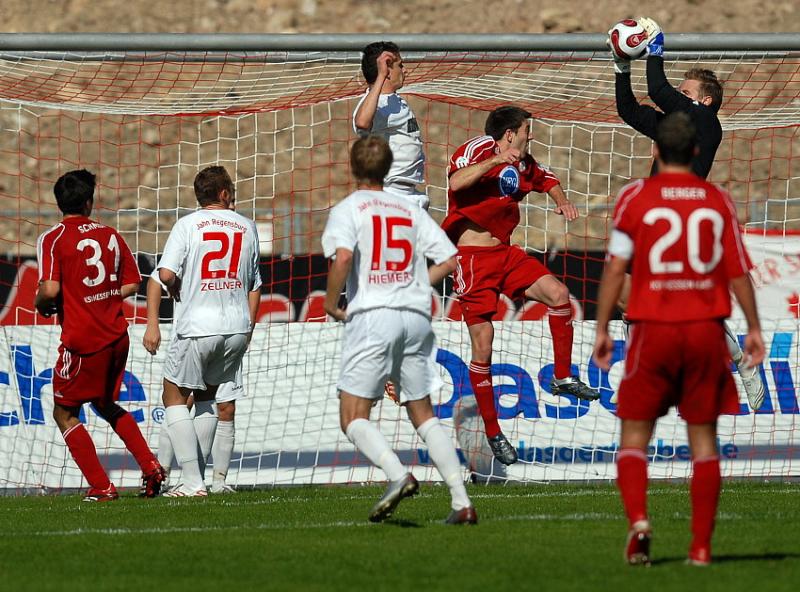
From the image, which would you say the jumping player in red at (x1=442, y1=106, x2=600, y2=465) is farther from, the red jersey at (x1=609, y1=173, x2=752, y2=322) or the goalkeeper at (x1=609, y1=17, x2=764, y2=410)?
the red jersey at (x1=609, y1=173, x2=752, y2=322)

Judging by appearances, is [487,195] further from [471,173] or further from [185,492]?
[185,492]

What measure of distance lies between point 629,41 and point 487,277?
2.16 m

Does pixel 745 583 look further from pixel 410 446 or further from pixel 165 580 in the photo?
pixel 410 446

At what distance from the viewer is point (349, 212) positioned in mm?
7168

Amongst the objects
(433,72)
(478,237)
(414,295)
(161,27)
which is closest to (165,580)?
(414,295)

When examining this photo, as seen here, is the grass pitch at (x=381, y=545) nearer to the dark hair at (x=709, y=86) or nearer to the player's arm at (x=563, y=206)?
the player's arm at (x=563, y=206)

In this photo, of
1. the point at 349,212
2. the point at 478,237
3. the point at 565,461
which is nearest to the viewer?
the point at 349,212

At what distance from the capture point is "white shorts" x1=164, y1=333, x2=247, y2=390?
9.66 meters

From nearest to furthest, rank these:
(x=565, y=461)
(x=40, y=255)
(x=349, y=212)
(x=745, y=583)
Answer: (x=745, y=583)
(x=349, y=212)
(x=40, y=255)
(x=565, y=461)

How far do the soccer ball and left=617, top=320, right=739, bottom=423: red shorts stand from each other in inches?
153

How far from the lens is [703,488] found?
5898mm

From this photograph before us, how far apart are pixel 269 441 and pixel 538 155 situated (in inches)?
603

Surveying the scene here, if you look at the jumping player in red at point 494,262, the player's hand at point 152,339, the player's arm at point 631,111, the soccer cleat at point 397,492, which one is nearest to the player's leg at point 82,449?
the player's hand at point 152,339

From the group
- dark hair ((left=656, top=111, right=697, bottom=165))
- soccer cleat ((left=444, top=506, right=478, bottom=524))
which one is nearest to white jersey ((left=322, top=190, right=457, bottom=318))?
soccer cleat ((left=444, top=506, right=478, bottom=524))
